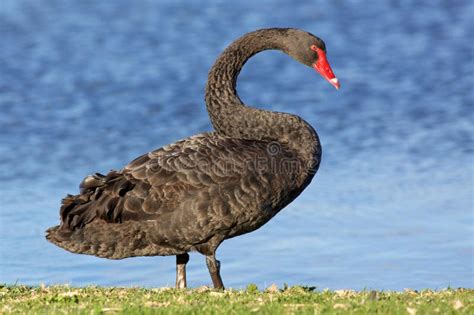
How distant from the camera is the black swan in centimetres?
956

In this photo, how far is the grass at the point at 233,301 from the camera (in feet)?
23.9

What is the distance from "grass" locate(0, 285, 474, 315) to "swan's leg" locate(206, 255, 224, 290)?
33cm

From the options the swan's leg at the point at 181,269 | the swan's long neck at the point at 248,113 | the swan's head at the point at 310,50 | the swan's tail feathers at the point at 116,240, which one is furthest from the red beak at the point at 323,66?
the swan's tail feathers at the point at 116,240

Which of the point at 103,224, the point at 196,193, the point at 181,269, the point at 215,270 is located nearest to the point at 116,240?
the point at 103,224

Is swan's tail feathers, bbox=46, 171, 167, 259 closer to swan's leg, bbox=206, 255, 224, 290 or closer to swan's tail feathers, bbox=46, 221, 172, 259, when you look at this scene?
swan's tail feathers, bbox=46, 221, 172, 259

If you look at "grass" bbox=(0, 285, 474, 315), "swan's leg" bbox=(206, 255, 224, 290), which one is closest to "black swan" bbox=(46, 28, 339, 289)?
"swan's leg" bbox=(206, 255, 224, 290)

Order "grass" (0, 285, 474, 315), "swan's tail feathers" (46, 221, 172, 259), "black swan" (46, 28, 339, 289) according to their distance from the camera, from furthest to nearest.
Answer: "swan's tail feathers" (46, 221, 172, 259), "black swan" (46, 28, 339, 289), "grass" (0, 285, 474, 315)

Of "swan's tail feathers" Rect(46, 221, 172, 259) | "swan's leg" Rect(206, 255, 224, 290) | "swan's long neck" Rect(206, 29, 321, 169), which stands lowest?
"swan's leg" Rect(206, 255, 224, 290)

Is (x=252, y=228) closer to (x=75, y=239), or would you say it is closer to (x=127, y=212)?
(x=127, y=212)

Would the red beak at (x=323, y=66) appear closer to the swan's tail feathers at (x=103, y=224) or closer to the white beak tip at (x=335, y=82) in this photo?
the white beak tip at (x=335, y=82)

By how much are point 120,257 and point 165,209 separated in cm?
95

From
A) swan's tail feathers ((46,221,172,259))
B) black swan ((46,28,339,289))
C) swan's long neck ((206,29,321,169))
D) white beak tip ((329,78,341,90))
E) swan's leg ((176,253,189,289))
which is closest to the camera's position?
black swan ((46,28,339,289))

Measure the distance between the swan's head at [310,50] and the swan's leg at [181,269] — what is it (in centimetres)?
364

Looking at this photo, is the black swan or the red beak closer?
the black swan
